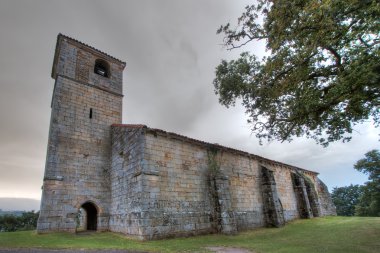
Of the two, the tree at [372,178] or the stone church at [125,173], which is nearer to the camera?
the stone church at [125,173]

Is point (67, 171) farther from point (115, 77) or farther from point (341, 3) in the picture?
point (341, 3)

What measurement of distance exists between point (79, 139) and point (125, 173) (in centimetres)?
415

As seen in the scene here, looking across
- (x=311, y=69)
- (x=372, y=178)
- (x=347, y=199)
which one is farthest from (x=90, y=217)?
(x=347, y=199)

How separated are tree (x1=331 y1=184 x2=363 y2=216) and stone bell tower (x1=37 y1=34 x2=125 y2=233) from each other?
2275 inches

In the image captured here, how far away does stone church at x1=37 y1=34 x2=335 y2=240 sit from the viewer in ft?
38.0

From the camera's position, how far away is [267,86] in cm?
937

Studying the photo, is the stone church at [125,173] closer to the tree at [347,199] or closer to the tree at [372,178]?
the tree at [372,178]

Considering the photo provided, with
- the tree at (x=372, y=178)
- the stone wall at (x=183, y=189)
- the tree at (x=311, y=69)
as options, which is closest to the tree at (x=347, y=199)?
the tree at (x=372, y=178)

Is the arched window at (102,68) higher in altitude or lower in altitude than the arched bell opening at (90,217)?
higher

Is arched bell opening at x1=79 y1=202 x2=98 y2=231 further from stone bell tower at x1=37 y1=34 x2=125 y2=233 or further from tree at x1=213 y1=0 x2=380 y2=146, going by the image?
tree at x1=213 y1=0 x2=380 y2=146

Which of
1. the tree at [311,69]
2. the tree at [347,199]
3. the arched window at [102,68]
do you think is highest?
the arched window at [102,68]

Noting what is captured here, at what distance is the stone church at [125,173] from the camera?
11.6 metres

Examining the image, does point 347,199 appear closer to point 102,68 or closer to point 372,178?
point 372,178

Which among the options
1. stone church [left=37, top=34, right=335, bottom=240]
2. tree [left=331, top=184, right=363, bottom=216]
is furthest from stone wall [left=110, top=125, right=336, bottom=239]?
tree [left=331, top=184, right=363, bottom=216]
